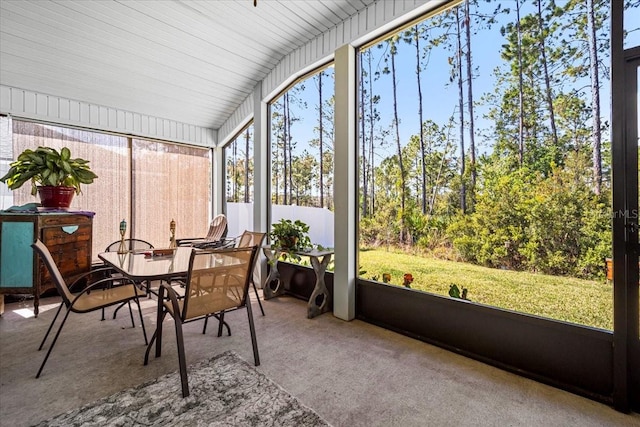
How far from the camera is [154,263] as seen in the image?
238 centimetres

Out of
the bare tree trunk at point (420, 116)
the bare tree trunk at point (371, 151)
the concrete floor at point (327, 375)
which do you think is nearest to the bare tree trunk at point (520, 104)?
the bare tree trunk at point (420, 116)

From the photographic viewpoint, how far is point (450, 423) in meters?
1.59

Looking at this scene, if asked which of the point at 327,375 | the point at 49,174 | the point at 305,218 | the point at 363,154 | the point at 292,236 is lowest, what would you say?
the point at 327,375

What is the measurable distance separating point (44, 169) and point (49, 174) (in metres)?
0.07

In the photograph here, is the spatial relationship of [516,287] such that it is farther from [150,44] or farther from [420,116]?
[150,44]

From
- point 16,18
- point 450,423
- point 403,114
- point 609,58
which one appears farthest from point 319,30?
point 450,423

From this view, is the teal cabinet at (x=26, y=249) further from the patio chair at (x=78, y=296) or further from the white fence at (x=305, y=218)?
the white fence at (x=305, y=218)

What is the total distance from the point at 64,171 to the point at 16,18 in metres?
1.50

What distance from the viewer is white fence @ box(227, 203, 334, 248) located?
3529 mm

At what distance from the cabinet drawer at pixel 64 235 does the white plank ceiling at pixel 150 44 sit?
6.02 ft

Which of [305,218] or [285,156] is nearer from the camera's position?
[305,218]

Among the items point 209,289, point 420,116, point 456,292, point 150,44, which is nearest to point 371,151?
point 420,116

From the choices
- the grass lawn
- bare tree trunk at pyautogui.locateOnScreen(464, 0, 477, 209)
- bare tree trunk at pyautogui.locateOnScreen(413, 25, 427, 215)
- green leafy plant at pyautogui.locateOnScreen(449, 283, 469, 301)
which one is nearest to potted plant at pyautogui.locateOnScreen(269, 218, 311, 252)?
the grass lawn

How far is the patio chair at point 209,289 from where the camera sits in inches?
72.0
